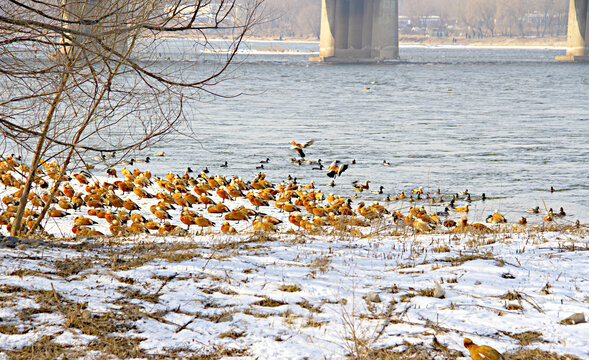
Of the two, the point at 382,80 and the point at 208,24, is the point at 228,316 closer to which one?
the point at 208,24

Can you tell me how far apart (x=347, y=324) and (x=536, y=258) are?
7.98ft

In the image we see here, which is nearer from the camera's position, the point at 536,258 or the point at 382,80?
the point at 536,258

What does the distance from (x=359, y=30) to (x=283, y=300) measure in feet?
265

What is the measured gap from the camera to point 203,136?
24125 mm

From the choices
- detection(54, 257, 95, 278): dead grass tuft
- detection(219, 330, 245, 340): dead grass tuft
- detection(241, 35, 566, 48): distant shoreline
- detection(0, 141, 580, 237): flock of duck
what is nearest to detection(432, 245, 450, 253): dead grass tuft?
detection(0, 141, 580, 237): flock of duck

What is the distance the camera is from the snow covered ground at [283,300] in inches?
162

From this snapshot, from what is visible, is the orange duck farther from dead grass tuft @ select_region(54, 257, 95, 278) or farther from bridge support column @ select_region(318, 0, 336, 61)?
bridge support column @ select_region(318, 0, 336, 61)

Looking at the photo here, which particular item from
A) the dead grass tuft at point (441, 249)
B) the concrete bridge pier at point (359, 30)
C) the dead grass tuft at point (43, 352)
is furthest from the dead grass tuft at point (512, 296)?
the concrete bridge pier at point (359, 30)

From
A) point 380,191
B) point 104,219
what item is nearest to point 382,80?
point 380,191

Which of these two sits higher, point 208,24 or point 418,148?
point 208,24

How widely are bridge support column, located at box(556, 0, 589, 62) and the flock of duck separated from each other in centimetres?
7782

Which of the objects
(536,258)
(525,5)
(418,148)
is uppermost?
(525,5)

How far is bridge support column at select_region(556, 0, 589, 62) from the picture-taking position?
81625 mm

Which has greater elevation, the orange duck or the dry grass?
the orange duck
